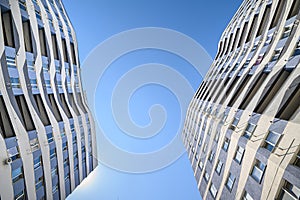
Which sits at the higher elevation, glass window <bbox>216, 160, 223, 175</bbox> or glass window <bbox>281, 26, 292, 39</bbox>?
glass window <bbox>281, 26, 292, 39</bbox>

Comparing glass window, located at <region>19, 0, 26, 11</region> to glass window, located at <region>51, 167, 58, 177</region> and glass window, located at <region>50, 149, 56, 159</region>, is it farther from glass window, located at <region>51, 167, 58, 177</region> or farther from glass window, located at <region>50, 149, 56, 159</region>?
glass window, located at <region>51, 167, 58, 177</region>

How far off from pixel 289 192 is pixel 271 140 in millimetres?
2877

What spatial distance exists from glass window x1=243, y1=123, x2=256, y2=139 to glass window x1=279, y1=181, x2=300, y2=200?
420 centimetres

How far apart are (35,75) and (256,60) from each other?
2086cm

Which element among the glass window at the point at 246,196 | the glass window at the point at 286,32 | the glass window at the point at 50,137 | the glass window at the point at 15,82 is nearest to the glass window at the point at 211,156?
the glass window at the point at 246,196

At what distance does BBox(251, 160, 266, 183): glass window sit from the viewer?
10203 mm

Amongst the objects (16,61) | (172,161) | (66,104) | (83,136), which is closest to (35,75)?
(16,61)

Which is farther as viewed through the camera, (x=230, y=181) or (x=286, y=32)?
(x=286, y=32)

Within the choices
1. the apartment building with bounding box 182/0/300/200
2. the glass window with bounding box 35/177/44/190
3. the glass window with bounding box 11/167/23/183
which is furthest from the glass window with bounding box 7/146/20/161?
the apartment building with bounding box 182/0/300/200

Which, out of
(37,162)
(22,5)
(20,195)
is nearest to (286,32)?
(22,5)

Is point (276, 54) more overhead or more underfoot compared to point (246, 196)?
more overhead

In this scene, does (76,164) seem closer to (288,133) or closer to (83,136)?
(83,136)

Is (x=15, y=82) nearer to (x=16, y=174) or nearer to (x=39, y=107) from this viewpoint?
(x=39, y=107)

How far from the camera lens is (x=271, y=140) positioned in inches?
402
